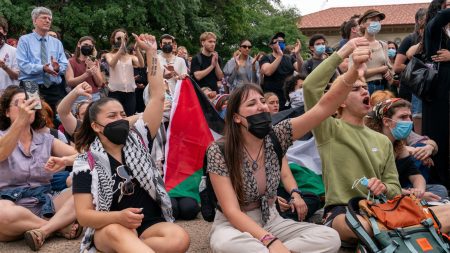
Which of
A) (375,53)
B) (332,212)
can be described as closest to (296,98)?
(375,53)

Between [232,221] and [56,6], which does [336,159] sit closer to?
[232,221]

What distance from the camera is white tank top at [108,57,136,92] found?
8.50 m

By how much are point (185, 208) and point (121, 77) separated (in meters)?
3.52

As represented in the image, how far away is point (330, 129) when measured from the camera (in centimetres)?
448

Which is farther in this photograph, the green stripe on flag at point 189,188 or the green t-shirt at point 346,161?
the green stripe on flag at point 189,188

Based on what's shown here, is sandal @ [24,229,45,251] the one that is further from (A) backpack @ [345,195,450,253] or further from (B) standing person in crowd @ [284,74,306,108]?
(B) standing person in crowd @ [284,74,306,108]

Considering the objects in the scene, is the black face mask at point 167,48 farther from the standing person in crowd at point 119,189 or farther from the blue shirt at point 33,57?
the standing person in crowd at point 119,189

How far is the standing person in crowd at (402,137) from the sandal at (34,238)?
3067mm

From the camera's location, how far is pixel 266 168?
4078 mm

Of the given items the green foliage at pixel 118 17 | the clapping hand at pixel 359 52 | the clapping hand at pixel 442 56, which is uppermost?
the clapping hand at pixel 359 52

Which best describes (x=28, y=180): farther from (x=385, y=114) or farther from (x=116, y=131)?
(x=385, y=114)

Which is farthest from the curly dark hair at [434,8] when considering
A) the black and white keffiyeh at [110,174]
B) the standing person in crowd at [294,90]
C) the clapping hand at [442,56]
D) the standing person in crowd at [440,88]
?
the black and white keffiyeh at [110,174]

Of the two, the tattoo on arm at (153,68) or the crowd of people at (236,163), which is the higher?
the tattoo on arm at (153,68)

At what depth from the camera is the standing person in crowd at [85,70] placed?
8141mm
